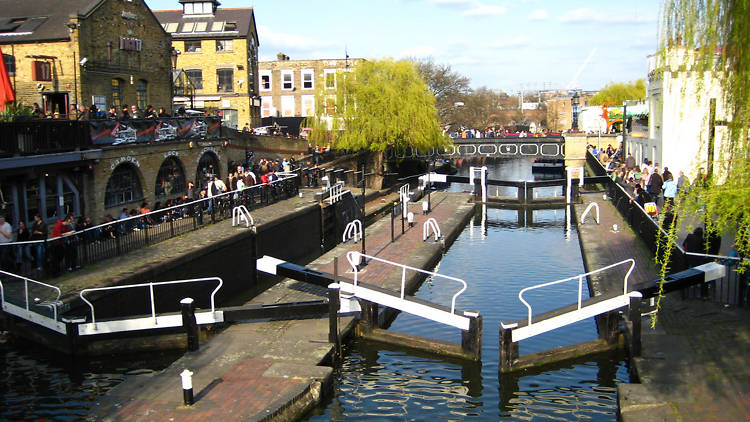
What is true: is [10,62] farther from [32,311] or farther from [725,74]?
Result: [725,74]

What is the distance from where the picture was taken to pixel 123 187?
23531 mm

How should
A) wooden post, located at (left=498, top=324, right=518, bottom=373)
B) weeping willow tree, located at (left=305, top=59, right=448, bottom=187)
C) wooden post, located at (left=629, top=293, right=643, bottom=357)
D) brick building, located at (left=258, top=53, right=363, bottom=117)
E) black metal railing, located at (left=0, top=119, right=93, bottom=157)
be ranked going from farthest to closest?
brick building, located at (left=258, top=53, right=363, bottom=117) < weeping willow tree, located at (left=305, top=59, right=448, bottom=187) < black metal railing, located at (left=0, top=119, right=93, bottom=157) < wooden post, located at (left=498, top=324, right=518, bottom=373) < wooden post, located at (left=629, top=293, right=643, bottom=357)

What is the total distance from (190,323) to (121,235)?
624 cm

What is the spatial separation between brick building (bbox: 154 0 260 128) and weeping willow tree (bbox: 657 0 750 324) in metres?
38.5

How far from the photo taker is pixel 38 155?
18734 millimetres

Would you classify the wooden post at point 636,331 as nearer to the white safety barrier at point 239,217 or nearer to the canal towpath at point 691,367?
the canal towpath at point 691,367

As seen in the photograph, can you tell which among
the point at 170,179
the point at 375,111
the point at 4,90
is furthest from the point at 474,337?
the point at 375,111

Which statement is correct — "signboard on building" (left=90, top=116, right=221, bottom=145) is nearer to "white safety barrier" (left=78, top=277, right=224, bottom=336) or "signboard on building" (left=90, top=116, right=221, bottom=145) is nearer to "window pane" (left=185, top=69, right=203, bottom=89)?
"white safety barrier" (left=78, top=277, right=224, bottom=336)

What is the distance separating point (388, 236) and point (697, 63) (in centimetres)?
1636

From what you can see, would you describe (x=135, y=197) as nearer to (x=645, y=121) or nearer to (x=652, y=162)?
(x=652, y=162)

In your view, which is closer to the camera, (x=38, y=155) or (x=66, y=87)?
(x=38, y=155)

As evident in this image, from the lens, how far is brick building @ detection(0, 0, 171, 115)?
25281 mm

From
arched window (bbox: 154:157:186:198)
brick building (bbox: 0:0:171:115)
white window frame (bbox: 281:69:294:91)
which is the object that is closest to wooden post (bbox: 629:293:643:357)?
arched window (bbox: 154:157:186:198)

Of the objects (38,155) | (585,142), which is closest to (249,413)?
(38,155)
